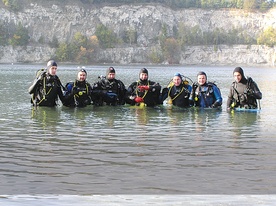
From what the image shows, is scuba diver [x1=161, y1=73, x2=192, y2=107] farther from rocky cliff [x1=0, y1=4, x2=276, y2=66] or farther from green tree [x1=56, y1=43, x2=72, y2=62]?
green tree [x1=56, y1=43, x2=72, y2=62]

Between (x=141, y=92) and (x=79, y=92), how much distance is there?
1.61m

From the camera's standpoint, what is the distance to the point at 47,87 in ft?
56.9

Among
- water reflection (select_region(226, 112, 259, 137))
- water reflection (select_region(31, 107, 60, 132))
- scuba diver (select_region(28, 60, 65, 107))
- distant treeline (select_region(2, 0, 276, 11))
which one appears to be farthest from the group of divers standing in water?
distant treeline (select_region(2, 0, 276, 11))

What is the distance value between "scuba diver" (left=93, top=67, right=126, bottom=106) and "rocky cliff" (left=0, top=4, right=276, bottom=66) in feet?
395

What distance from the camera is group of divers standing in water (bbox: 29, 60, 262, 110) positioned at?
17188 millimetres

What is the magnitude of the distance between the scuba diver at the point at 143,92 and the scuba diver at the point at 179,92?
12.3 inches

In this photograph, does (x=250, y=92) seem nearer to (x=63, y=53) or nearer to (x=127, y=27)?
(x=63, y=53)

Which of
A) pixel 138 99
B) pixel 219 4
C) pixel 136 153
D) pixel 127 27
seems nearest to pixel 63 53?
pixel 127 27

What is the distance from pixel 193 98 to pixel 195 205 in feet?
37.2

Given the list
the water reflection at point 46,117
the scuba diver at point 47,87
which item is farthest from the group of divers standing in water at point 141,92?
the water reflection at point 46,117

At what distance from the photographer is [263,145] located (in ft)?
38.5

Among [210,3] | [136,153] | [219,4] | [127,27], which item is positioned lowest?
[136,153]

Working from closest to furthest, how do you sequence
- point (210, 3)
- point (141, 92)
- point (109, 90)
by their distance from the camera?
point (141, 92) < point (109, 90) < point (210, 3)

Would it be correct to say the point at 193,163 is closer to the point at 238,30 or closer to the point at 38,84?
the point at 38,84
